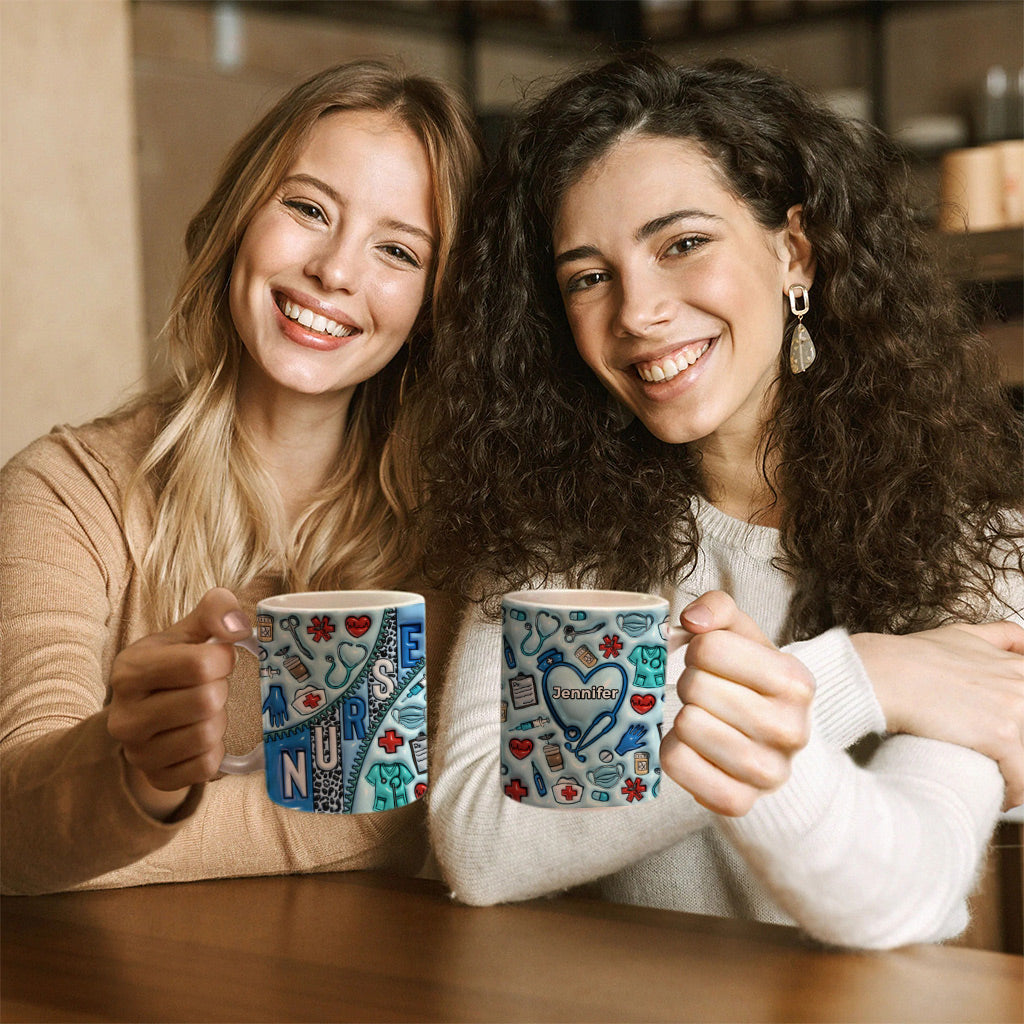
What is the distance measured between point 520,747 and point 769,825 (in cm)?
20

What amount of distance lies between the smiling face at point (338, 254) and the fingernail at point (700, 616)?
2.18 ft

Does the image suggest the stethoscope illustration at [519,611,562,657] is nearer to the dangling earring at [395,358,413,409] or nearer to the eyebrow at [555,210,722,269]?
the eyebrow at [555,210,722,269]

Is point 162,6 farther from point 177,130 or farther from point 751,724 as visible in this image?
point 751,724

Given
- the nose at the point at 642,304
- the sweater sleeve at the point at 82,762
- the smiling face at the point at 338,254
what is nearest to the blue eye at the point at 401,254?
the smiling face at the point at 338,254

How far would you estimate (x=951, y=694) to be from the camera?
106cm

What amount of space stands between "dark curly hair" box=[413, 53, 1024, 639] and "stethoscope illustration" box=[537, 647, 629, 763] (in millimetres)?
467

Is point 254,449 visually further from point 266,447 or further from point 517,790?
point 517,790

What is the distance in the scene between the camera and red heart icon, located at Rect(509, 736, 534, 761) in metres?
0.81

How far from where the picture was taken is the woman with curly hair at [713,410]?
4.10 feet

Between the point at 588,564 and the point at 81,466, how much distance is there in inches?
21.7

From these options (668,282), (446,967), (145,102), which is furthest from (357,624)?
(145,102)

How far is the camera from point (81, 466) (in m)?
1.37

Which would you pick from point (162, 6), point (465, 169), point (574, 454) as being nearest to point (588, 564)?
point (574, 454)

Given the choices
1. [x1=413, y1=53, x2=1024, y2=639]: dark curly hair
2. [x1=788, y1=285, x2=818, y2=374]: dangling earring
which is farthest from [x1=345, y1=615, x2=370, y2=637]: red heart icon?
[x1=788, y1=285, x2=818, y2=374]: dangling earring
